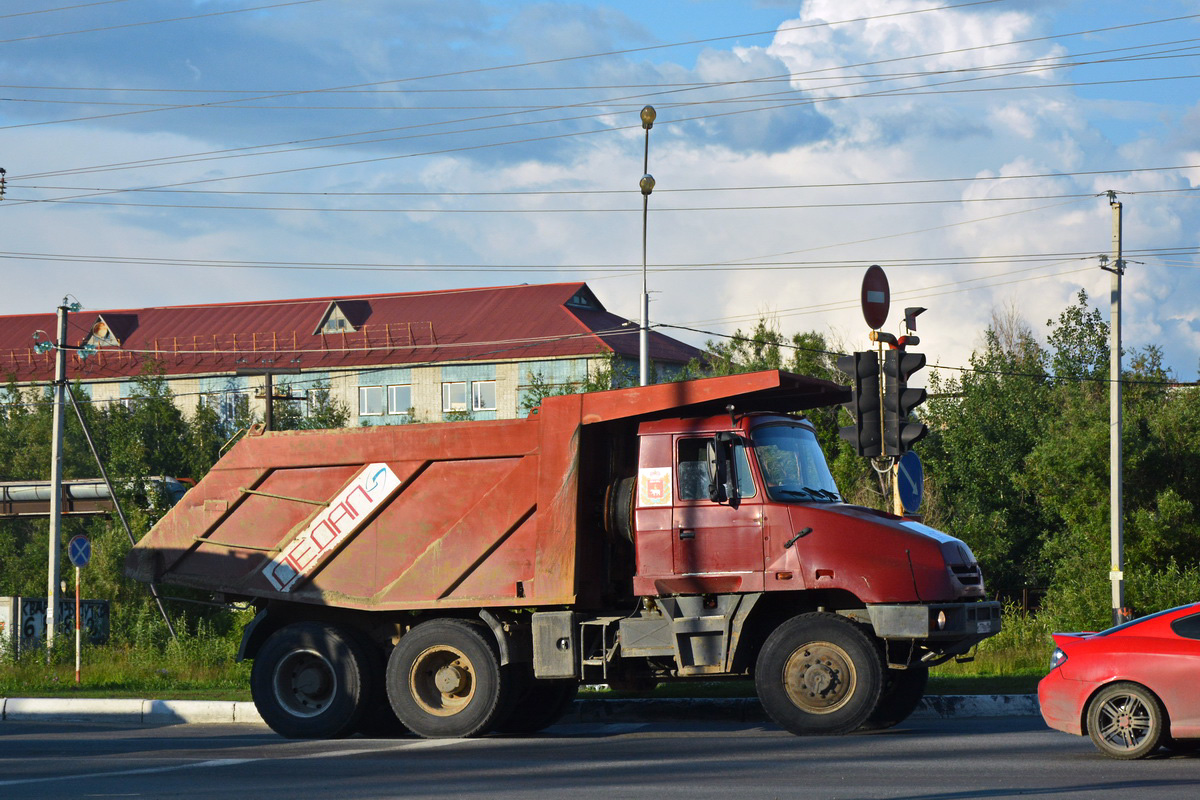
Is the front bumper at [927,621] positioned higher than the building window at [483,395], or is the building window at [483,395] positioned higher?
the building window at [483,395]

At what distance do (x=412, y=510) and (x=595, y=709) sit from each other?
3215 mm

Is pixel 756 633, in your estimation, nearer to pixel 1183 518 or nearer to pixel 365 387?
pixel 1183 518

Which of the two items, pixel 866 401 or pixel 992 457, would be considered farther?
pixel 992 457

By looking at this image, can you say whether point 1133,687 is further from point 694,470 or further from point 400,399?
point 400,399

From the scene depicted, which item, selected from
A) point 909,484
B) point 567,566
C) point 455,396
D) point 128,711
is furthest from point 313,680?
point 455,396

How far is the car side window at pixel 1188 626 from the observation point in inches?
383

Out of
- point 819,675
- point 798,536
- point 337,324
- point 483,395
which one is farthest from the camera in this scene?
point 337,324

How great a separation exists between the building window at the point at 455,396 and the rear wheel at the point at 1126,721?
5973 cm

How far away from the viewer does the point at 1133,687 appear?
9742mm

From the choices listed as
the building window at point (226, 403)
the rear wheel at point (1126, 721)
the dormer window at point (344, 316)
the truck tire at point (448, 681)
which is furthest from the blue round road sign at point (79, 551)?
the building window at point (226, 403)

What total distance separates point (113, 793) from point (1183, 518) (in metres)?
29.5

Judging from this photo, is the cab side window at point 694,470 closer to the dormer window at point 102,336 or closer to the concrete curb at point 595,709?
the concrete curb at point 595,709

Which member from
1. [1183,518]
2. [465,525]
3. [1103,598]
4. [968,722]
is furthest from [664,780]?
[1183,518]

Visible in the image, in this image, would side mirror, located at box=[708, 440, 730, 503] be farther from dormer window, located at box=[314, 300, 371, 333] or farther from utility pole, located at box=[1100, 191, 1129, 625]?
dormer window, located at box=[314, 300, 371, 333]
